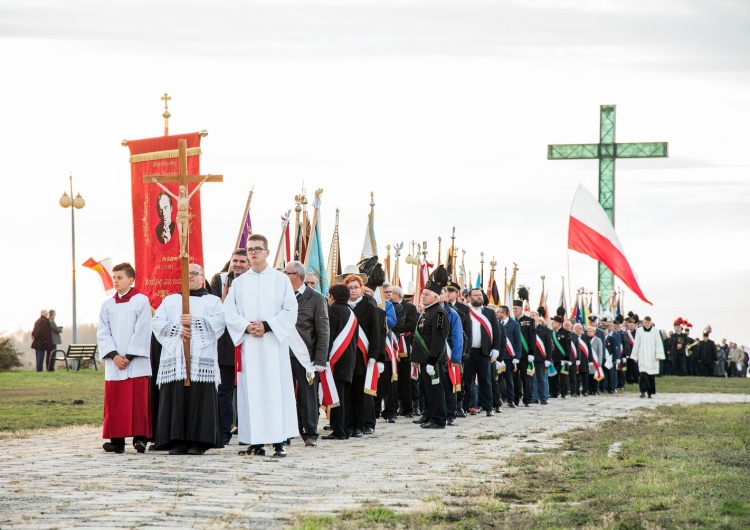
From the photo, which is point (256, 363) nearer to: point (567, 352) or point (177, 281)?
point (177, 281)

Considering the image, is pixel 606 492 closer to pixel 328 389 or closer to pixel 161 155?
pixel 328 389

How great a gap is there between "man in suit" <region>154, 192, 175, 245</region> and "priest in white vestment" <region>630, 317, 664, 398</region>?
584 inches

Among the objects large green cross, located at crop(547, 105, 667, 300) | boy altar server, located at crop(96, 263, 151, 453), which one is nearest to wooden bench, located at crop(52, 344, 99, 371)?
boy altar server, located at crop(96, 263, 151, 453)

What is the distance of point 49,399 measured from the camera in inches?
839

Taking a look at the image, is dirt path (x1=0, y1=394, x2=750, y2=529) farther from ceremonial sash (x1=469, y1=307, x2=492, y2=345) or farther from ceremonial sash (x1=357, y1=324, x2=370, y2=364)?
ceremonial sash (x1=469, y1=307, x2=492, y2=345)

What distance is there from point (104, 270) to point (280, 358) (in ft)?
56.8

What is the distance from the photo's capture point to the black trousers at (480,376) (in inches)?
780

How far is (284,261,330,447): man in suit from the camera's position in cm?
1307

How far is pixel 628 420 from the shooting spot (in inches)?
724

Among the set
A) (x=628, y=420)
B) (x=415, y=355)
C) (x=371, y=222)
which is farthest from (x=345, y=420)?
(x=371, y=222)

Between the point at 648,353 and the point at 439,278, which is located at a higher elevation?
the point at 439,278

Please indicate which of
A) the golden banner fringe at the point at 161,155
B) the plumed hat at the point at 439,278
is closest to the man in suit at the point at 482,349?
the plumed hat at the point at 439,278

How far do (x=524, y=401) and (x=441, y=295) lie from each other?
23.0ft

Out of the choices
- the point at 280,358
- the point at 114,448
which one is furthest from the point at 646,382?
the point at 114,448
